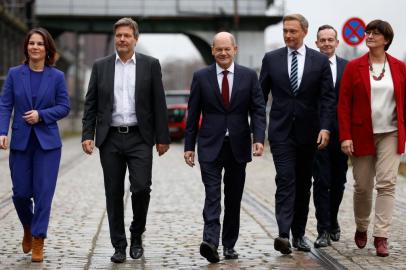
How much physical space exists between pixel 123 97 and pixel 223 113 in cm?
81

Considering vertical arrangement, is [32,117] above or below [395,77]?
below

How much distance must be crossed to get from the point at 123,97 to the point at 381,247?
7.95 ft

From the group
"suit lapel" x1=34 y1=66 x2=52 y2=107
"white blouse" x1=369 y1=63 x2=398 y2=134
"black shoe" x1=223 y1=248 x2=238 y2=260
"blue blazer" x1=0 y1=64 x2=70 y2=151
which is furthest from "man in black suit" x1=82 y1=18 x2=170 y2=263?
"white blouse" x1=369 y1=63 x2=398 y2=134

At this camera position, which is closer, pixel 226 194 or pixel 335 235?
pixel 226 194

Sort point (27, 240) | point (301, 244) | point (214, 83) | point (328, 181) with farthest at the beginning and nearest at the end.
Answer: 1. point (328, 181)
2. point (301, 244)
3. point (27, 240)
4. point (214, 83)

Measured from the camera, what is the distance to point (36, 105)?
324 inches

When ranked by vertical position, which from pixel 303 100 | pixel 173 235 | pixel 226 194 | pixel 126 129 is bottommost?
pixel 173 235

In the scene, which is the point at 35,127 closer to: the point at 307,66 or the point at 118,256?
the point at 118,256

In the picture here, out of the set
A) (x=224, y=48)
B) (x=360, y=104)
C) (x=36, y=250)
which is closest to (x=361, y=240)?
(x=360, y=104)

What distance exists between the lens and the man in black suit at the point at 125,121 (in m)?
8.13

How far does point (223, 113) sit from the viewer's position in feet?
27.2

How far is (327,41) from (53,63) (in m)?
2.55

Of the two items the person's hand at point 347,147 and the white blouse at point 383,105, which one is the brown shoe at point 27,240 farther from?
the white blouse at point 383,105

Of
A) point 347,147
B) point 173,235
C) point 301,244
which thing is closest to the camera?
point 347,147
